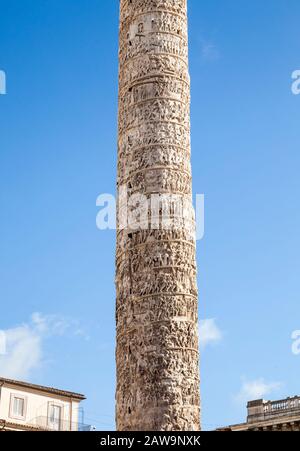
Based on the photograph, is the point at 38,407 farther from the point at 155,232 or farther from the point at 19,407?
the point at 155,232

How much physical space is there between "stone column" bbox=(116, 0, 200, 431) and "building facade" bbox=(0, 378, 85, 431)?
1277 cm

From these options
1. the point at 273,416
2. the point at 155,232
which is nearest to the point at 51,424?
the point at 273,416

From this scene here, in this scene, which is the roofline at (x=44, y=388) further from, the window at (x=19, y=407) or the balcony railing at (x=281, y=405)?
the balcony railing at (x=281, y=405)

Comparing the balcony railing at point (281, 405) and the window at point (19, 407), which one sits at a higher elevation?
the window at point (19, 407)

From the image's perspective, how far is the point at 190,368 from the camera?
25.9ft

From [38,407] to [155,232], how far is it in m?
14.2

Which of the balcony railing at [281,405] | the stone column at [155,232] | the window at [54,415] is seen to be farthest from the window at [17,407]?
the stone column at [155,232]

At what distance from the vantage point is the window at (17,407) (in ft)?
68.4

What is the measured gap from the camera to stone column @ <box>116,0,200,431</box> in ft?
25.5

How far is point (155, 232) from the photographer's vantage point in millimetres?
8227

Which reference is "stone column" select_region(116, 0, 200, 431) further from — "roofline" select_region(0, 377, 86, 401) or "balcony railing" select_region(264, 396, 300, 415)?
"roofline" select_region(0, 377, 86, 401)
